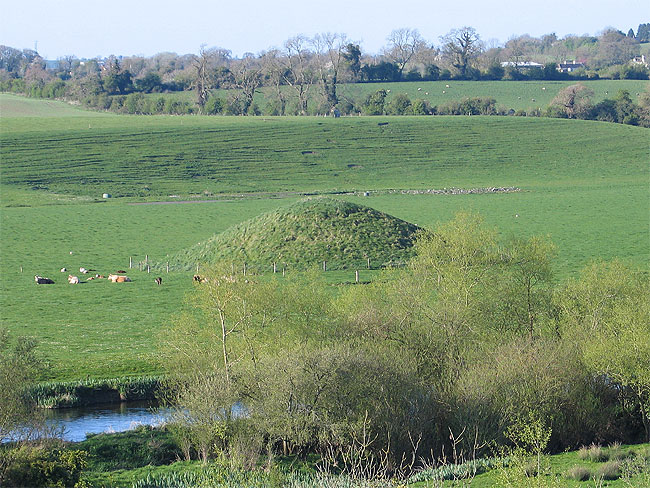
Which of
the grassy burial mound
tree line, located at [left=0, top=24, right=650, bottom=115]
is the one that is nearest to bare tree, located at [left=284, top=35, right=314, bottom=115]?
tree line, located at [left=0, top=24, right=650, bottom=115]

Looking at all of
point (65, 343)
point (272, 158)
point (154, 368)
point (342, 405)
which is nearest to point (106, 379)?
point (154, 368)

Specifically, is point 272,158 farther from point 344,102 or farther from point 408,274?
point 408,274

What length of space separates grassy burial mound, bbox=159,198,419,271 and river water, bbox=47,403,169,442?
22815 mm

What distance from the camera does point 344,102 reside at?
15838 cm

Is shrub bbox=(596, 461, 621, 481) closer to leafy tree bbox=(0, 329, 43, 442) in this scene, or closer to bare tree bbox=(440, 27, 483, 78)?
leafy tree bbox=(0, 329, 43, 442)

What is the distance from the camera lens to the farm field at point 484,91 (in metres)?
162

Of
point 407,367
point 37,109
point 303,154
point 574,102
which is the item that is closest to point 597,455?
point 407,367

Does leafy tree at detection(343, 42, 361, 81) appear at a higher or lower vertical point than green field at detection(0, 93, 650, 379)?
higher

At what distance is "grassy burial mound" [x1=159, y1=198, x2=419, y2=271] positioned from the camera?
182ft

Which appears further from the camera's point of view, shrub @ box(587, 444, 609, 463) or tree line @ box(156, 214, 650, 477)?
tree line @ box(156, 214, 650, 477)

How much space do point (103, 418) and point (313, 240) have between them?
27821 millimetres

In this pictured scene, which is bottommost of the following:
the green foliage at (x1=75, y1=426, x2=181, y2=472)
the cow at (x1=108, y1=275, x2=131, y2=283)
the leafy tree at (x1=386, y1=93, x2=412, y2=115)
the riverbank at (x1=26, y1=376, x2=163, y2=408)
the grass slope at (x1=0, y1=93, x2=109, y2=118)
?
the cow at (x1=108, y1=275, x2=131, y2=283)

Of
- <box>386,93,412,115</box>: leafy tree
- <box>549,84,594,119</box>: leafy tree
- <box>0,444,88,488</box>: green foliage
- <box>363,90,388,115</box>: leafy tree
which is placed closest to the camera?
<box>0,444,88,488</box>: green foliage

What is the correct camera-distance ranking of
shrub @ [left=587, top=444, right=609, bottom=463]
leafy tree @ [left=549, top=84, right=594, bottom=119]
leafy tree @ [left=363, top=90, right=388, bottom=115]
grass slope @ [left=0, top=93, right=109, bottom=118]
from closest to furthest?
1. shrub @ [left=587, top=444, right=609, bottom=463]
2. grass slope @ [left=0, top=93, right=109, bottom=118]
3. leafy tree @ [left=549, top=84, right=594, bottom=119]
4. leafy tree @ [left=363, top=90, right=388, bottom=115]
